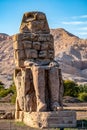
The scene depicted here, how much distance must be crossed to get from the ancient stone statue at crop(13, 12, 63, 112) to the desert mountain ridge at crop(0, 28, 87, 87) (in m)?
85.5

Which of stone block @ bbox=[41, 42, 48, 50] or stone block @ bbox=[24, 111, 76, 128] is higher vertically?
stone block @ bbox=[41, 42, 48, 50]

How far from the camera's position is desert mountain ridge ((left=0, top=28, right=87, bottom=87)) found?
4747 inches

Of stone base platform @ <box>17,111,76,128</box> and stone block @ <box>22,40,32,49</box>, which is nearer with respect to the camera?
stone base platform @ <box>17,111,76,128</box>

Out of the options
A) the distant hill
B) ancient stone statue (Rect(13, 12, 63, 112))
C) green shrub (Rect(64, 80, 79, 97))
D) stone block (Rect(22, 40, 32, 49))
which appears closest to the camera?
ancient stone statue (Rect(13, 12, 63, 112))

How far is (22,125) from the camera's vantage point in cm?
1516

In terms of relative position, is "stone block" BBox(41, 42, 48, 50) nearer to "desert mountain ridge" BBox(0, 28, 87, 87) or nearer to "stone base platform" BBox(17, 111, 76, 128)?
"stone base platform" BBox(17, 111, 76, 128)

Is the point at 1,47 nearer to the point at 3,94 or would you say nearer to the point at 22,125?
the point at 3,94

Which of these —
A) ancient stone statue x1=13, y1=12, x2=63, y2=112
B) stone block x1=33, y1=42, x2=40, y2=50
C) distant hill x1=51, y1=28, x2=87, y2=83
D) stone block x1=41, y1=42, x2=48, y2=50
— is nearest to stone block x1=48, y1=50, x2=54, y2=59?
ancient stone statue x1=13, y1=12, x2=63, y2=112

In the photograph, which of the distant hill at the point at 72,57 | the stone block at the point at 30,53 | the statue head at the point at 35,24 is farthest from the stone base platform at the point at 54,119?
the distant hill at the point at 72,57

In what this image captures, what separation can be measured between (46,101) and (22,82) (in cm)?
111

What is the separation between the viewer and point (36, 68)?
15.4 metres

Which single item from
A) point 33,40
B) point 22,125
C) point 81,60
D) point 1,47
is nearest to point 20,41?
point 33,40

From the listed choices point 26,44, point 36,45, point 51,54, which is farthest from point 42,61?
point 26,44

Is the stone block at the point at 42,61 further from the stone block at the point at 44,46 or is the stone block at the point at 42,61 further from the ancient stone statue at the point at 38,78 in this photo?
the stone block at the point at 44,46
